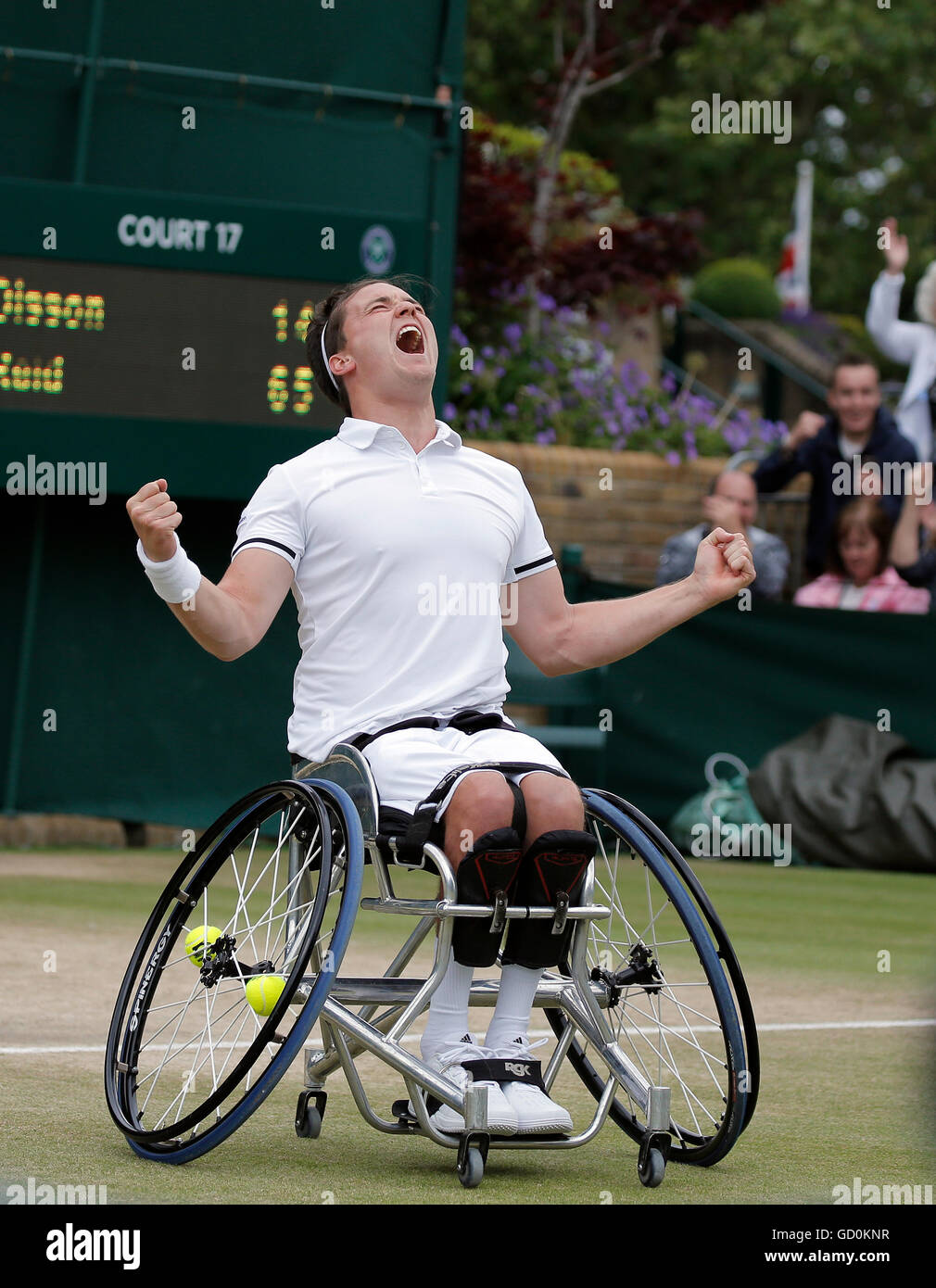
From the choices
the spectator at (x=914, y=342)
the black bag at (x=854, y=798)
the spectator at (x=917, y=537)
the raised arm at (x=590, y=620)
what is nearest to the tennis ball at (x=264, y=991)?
the raised arm at (x=590, y=620)

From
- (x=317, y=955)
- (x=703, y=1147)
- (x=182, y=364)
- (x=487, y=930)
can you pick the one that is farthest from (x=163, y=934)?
(x=182, y=364)

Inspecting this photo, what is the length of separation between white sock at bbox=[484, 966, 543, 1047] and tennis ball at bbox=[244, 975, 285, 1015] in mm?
432

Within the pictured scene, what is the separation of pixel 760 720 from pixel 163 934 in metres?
7.29

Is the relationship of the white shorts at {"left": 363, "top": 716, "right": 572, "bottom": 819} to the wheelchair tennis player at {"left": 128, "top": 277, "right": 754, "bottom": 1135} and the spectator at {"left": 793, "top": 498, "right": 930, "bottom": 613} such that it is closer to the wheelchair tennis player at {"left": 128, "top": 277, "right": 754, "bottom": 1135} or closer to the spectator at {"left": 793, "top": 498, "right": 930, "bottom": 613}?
the wheelchair tennis player at {"left": 128, "top": 277, "right": 754, "bottom": 1135}

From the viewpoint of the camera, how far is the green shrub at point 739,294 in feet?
87.4

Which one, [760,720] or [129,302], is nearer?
[129,302]

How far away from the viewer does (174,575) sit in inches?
158

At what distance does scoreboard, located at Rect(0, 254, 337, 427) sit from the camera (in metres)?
9.33

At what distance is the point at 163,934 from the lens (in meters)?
4.41

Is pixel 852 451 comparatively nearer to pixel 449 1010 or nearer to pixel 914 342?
pixel 914 342

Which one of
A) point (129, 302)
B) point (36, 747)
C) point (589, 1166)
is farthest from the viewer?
point (36, 747)

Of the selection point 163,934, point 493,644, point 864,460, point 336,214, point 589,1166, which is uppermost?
point 336,214

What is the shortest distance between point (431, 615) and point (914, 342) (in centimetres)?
812

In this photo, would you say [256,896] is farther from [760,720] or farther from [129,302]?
[760,720]
